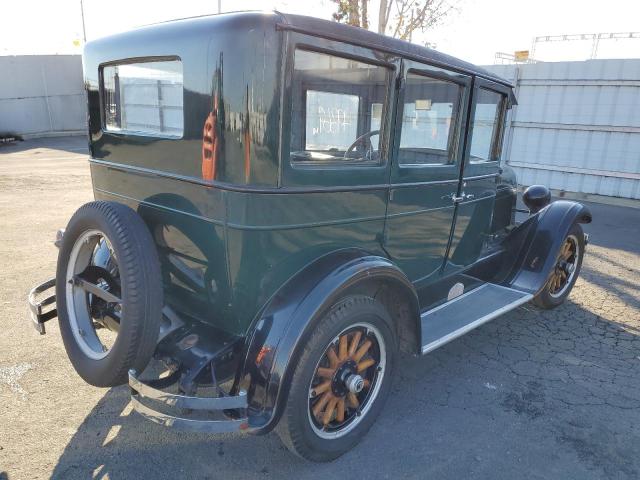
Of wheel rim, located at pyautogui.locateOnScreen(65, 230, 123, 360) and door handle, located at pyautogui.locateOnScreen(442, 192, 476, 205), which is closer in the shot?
wheel rim, located at pyautogui.locateOnScreen(65, 230, 123, 360)

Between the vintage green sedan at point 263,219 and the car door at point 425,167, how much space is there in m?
0.01

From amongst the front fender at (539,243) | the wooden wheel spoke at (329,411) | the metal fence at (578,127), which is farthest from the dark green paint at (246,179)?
the metal fence at (578,127)

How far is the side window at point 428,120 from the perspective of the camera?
2.50 metres

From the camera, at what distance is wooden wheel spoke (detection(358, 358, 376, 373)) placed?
2353 mm

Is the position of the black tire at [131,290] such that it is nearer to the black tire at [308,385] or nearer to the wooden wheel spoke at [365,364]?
the black tire at [308,385]

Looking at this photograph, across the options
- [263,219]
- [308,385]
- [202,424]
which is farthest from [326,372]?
[263,219]

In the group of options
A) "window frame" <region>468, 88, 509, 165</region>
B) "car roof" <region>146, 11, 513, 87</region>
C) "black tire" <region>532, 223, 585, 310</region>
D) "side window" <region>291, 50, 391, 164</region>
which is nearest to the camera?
"car roof" <region>146, 11, 513, 87</region>

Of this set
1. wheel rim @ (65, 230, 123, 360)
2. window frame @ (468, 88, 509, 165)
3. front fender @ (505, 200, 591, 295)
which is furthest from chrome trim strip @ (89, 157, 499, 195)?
front fender @ (505, 200, 591, 295)

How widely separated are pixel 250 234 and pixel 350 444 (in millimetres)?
1188

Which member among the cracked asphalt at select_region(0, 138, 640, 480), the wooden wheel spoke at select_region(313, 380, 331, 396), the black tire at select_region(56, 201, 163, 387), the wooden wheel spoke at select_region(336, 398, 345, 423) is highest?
the black tire at select_region(56, 201, 163, 387)

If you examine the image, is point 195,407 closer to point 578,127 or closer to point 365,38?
point 365,38

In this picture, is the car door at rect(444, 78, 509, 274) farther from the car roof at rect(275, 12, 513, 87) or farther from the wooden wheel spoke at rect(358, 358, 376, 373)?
the wooden wheel spoke at rect(358, 358, 376, 373)

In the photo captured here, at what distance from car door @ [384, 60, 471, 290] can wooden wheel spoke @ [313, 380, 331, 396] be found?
2.68 ft

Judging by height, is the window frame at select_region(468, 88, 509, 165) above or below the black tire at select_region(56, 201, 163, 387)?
above
